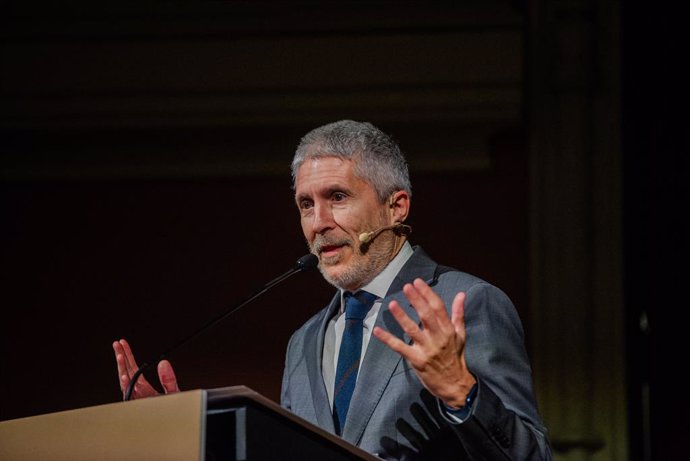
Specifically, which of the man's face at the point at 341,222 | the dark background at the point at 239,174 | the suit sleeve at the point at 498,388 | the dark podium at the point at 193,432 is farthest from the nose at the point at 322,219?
the dark background at the point at 239,174

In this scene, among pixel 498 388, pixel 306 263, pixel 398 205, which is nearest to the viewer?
pixel 498 388

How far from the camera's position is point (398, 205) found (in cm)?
208

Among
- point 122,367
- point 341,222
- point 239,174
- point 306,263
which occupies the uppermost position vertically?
point 239,174

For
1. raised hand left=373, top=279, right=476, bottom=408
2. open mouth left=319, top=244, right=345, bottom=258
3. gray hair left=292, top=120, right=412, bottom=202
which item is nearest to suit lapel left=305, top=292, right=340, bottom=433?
open mouth left=319, top=244, right=345, bottom=258

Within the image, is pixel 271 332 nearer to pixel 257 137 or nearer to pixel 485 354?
pixel 257 137

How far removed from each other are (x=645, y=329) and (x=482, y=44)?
1018 mm

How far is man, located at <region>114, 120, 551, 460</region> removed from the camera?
1508 mm

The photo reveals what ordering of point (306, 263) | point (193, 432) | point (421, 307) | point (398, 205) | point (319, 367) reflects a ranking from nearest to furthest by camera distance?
1. point (193, 432)
2. point (421, 307)
3. point (306, 263)
4. point (319, 367)
5. point (398, 205)

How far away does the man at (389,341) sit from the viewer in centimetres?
151

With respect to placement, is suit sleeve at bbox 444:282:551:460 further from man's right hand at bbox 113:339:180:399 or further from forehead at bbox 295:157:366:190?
man's right hand at bbox 113:339:180:399

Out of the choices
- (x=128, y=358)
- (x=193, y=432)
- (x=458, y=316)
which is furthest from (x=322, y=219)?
(x=193, y=432)

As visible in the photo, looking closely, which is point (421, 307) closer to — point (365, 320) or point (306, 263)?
point (306, 263)

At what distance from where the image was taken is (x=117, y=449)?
1.32 m

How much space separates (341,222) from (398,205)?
15 cm
